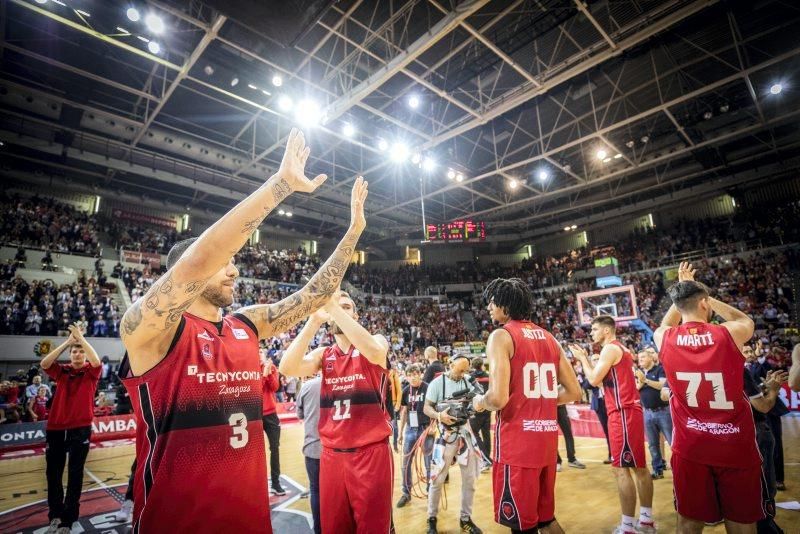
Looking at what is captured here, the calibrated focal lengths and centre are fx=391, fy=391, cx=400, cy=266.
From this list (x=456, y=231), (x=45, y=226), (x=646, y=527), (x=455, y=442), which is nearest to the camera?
(x=646, y=527)

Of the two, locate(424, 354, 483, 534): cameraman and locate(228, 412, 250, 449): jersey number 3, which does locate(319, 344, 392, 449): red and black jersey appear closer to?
locate(228, 412, 250, 449): jersey number 3

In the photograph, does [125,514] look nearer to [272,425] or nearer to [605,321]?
[272,425]

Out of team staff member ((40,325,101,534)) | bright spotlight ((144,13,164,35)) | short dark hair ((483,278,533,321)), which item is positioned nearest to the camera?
short dark hair ((483,278,533,321))

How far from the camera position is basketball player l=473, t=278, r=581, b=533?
104 inches

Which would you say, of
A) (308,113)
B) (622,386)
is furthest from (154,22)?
(622,386)

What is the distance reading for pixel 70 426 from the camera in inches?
184

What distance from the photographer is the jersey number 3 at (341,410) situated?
2.90 meters

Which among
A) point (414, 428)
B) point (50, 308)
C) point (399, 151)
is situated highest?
point (399, 151)

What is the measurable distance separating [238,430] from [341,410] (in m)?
1.29

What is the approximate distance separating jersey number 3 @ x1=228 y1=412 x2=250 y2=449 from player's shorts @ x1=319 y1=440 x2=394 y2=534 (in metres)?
1.22

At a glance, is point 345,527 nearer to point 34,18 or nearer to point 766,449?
point 766,449

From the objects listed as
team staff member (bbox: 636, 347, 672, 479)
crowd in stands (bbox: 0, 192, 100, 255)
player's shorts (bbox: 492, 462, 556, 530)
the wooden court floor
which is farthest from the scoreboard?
player's shorts (bbox: 492, 462, 556, 530)

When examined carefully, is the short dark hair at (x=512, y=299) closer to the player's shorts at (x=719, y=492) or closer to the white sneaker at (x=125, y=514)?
the player's shorts at (x=719, y=492)

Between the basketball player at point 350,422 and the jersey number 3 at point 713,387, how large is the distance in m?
2.31
